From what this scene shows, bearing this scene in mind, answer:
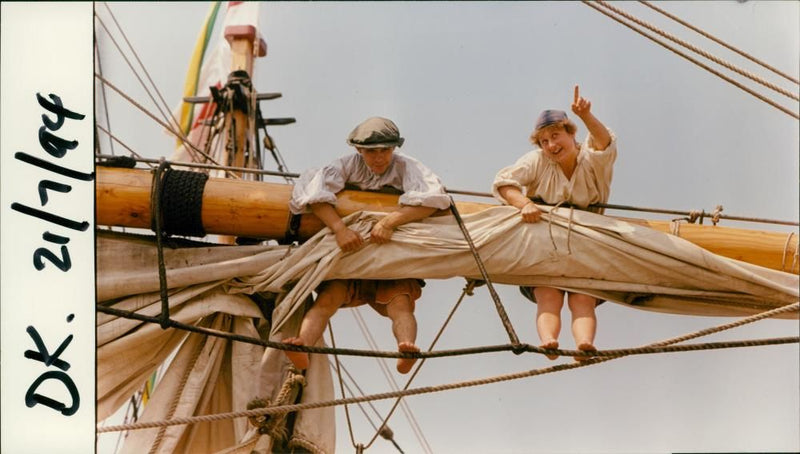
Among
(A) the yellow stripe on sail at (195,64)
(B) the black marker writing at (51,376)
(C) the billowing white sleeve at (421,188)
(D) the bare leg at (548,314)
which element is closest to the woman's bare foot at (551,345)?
(D) the bare leg at (548,314)

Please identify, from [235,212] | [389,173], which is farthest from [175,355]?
[389,173]

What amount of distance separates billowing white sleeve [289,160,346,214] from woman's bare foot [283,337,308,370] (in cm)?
53

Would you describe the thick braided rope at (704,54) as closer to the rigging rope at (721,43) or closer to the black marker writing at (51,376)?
the rigging rope at (721,43)

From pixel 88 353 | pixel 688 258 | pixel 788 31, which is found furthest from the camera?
pixel 788 31

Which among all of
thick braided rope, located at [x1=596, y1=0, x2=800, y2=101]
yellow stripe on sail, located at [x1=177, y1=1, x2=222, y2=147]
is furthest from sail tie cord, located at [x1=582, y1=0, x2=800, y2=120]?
yellow stripe on sail, located at [x1=177, y1=1, x2=222, y2=147]

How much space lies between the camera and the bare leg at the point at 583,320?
175 inches

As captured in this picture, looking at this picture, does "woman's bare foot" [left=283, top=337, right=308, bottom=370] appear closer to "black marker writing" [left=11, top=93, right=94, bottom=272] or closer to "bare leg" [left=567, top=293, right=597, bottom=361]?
"bare leg" [left=567, top=293, right=597, bottom=361]

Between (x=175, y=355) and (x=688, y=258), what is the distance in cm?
202

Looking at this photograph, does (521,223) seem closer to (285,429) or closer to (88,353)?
(285,429)

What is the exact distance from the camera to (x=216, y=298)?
4871mm

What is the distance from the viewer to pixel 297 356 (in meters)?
4.57

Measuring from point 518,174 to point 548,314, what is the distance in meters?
0.58

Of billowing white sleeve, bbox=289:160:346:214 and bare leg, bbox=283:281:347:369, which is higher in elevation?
billowing white sleeve, bbox=289:160:346:214

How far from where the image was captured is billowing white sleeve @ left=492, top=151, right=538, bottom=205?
493 centimetres
